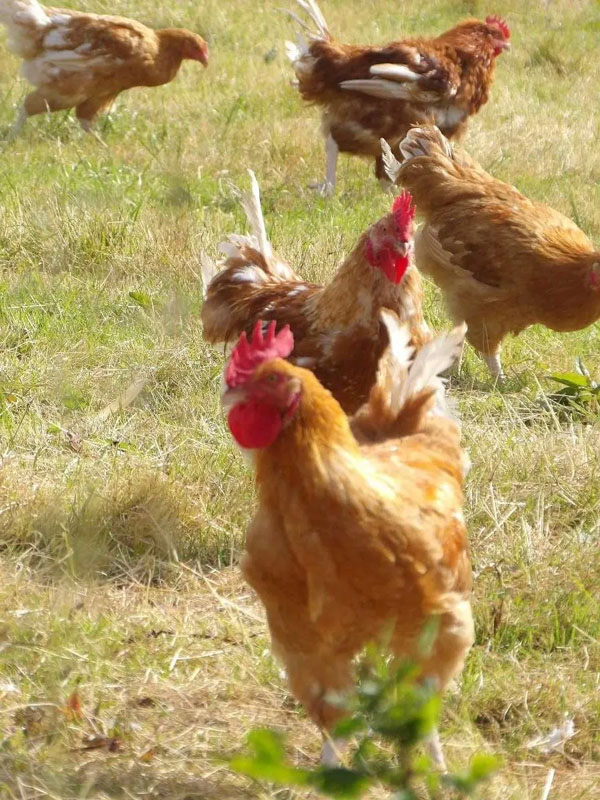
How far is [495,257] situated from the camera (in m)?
6.03

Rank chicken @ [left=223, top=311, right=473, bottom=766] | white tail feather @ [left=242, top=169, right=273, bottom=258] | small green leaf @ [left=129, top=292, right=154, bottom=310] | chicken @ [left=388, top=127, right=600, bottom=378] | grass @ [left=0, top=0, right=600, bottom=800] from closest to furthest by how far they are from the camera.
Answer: chicken @ [left=223, top=311, right=473, bottom=766] → grass @ [left=0, top=0, right=600, bottom=800] → white tail feather @ [left=242, top=169, right=273, bottom=258] → chicken @ [left=388, top=127, right=600, bottom=378] → small green leaf @ [left=129, top=292, right=154, bottom=310]

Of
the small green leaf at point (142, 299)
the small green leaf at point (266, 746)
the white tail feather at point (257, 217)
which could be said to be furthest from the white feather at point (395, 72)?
the small green leaf at point (266, 746)

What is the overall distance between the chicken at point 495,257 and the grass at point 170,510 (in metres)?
0.31

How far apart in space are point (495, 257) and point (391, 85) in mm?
3523

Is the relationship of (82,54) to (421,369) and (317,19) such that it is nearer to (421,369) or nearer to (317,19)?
(317,19)

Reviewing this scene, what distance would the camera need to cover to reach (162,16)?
13.3 metres

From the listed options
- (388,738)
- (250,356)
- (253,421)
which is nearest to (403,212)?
(250,356)

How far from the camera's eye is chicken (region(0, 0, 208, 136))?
959cm

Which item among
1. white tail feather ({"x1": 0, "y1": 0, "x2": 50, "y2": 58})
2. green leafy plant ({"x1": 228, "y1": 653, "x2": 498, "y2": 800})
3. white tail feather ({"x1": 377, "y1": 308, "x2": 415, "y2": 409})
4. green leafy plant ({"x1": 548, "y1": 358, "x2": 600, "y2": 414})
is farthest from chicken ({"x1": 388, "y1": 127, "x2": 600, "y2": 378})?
white tail feather ({"x1": 0, "y1": 0, "x2": 50, "y2": 58})

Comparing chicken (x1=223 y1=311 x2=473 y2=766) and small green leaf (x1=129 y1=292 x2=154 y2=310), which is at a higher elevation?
chicken (x1=223 y1=311 x2=473 y2=766)

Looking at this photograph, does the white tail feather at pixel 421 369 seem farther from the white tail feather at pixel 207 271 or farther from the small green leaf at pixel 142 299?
the small green leaf at pixel 142 299

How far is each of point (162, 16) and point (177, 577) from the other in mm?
10807

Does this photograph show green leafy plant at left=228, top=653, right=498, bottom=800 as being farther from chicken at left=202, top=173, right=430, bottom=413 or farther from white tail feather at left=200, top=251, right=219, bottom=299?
white tail feather at left=200, top=251, right=219, bottom=299

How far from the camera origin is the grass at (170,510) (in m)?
3.17
